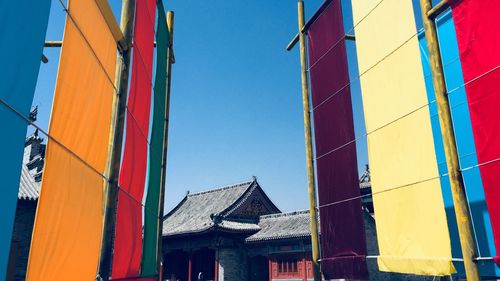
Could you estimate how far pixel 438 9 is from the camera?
4.64m

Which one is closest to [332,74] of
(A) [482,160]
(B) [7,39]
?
(A) [482,160]

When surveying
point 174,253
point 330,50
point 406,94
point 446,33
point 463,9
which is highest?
point 330,50

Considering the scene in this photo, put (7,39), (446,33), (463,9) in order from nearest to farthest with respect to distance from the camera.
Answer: (7,39), (463,9), (446,33)

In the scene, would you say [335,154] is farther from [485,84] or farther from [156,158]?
[156,158]

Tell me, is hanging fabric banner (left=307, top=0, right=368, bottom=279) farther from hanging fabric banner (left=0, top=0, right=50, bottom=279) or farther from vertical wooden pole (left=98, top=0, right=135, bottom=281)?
hanging fabric banner (left=0, top=0, right=50, bottom=279)

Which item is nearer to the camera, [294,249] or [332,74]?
[332,74]

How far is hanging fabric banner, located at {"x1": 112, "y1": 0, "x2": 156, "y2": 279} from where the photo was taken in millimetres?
5469

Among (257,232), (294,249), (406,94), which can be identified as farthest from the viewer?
(257,232)

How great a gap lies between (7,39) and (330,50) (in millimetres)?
6111

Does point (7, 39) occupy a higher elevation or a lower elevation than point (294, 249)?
higher

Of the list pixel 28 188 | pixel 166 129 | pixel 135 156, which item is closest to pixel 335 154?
pixel 135 156

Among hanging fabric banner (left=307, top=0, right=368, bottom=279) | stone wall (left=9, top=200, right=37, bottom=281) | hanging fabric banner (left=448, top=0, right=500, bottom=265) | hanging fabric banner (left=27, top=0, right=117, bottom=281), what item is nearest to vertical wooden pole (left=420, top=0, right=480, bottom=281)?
hanging fabric banner (left=448, top=0, right=500, bottom=265)

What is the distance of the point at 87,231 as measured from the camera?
3.88m

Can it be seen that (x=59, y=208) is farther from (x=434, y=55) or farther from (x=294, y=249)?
(x=294, y=249)
